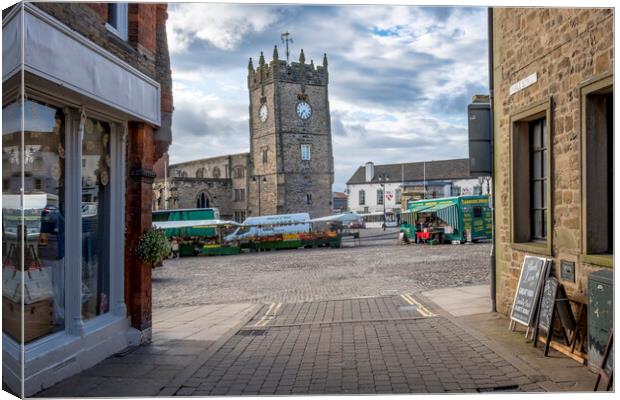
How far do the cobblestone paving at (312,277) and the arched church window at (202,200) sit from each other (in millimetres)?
23385

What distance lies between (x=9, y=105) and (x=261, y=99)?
39479 millimetres

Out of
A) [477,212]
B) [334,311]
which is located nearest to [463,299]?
[334,311]

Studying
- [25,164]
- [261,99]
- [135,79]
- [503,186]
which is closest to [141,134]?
[135,79]

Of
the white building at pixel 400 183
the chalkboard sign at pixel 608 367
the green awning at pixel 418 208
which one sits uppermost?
the white building at pixel 400 183

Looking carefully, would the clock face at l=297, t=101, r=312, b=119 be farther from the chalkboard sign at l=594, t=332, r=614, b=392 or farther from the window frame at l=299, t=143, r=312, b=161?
the chalkboard sign at l=594, t=332, r=614, b=392

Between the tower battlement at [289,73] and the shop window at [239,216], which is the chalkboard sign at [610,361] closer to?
the tower battlement at [289,73]

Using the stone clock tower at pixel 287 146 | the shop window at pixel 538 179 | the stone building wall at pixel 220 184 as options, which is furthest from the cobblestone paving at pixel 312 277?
the stone building wall at pixel 220 184

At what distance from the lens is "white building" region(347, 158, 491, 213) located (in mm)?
51719

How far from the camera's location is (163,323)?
991 cm

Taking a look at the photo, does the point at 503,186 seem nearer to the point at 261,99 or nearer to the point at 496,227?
the point at 496,227

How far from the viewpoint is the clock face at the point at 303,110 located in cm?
4357

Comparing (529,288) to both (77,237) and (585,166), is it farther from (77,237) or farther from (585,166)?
(77,237)

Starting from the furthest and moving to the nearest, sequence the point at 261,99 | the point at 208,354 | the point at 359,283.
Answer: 1. the point at 261,99
2. the point at 359,283
3. the point at 208,354

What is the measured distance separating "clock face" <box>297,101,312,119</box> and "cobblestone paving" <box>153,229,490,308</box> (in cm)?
2048
